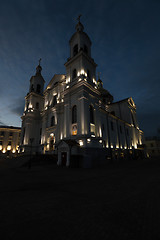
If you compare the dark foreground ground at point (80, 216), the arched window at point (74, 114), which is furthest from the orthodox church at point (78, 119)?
the dark foreground ground at point (80, 216)

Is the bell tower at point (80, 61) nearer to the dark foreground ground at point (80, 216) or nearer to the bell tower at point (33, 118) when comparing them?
the bell tower at point (33, 118)

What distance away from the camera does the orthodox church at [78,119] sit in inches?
761

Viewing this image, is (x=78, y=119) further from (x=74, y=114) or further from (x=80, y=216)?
(x=80, y=216)

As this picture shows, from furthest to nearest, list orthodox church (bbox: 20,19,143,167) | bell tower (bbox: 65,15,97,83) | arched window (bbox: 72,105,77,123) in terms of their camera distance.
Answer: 1. bell tower (bbox: 65,15,97,83)
2. arched window (bbox: 72,105,77,123)
3. orthodox church (bbox: 20,19,143,167)

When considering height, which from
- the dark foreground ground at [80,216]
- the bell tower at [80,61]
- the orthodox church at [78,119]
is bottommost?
the dark foreground ground at [80,216]

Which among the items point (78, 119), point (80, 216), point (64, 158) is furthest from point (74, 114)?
point (80, 216)

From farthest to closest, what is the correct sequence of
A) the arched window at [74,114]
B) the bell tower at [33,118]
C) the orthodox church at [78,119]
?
the bell tower at [33,118] → the arched window at [74,114] → the orthodox church at [78,119]

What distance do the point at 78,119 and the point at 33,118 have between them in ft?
69.6

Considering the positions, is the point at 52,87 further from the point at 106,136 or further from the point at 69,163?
the point at 69,163

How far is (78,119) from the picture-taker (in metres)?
21.2

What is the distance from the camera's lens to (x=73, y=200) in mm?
4637

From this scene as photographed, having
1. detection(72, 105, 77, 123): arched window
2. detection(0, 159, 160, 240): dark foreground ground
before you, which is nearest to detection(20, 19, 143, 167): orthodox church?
detection(72, 105, 77, 123): arched window

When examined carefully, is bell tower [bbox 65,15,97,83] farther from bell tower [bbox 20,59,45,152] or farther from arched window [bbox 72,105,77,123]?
bell tower [bbox 20,59,45,152]

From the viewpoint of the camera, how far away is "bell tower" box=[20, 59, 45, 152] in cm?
3333
